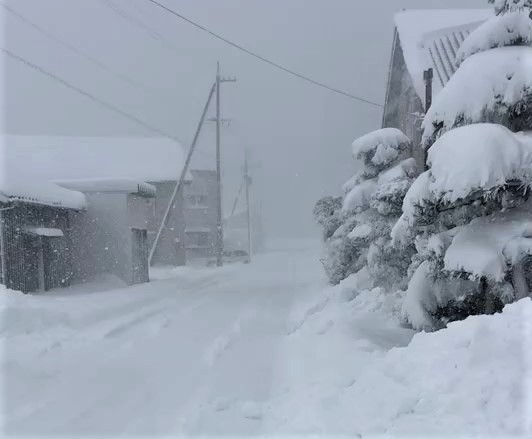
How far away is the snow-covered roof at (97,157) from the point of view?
3144cm

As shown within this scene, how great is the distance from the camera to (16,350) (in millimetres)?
7836

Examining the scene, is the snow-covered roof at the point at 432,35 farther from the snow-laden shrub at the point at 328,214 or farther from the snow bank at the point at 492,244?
the snow bank at the point at 492,244

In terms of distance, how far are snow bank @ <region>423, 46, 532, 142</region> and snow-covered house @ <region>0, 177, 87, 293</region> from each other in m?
11.3

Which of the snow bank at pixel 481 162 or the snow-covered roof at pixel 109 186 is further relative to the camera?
the snow-covered roof at pixel 109 186

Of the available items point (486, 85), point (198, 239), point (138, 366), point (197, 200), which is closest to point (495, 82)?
point (486, 85)

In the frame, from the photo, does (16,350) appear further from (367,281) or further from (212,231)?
(212,231)

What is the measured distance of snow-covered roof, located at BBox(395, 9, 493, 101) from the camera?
17.3m

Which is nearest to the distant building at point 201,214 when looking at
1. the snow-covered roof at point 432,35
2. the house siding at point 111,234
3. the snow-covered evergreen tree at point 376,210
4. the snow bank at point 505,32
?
the house siding at point 111,234

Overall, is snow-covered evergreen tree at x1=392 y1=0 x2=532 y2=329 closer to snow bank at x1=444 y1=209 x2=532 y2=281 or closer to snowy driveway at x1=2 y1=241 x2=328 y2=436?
snow bank at x1=444 y1=209 x2=532 y2=281

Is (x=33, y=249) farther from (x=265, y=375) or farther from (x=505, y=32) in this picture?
(x=505, y=32)

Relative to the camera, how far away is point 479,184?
6.04 metres

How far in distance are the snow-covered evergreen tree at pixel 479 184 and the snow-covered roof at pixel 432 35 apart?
31.0 ft

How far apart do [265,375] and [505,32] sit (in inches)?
217

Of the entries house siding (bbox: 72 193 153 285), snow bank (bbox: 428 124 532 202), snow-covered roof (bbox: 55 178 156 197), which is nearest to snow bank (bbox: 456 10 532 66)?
snow bank (bbox: 428 124 532 202)
